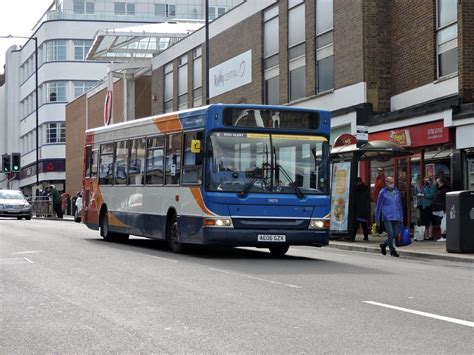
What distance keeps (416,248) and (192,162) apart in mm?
6468

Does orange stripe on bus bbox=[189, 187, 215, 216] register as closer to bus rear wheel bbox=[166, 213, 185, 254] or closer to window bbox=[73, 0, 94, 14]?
bus rear wheel bbox=[166, 213, 185, 254]

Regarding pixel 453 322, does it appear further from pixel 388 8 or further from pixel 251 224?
pixel 388 8

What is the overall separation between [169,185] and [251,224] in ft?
7.76

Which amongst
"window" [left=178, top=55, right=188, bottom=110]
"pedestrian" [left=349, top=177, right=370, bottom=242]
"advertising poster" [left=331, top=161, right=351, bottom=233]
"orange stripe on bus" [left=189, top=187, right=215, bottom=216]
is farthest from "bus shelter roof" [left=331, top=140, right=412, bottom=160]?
"window" [left=178, top=55, right=188, bottom=110]

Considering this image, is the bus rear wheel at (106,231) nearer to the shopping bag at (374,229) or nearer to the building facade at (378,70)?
the shopping bag at (374,229)

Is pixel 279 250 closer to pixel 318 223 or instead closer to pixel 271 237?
pixel 318 223

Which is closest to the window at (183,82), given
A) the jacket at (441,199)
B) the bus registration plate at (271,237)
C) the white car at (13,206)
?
the white car at (13,206)

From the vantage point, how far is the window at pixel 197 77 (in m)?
42.5

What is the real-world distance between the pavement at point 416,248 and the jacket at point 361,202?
0.75 metres

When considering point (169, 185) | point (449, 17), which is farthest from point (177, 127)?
point (449, 17)

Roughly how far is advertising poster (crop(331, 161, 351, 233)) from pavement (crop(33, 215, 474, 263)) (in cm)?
49

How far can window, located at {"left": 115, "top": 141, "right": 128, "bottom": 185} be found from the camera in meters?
19.8

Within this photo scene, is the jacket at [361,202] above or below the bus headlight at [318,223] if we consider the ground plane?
above

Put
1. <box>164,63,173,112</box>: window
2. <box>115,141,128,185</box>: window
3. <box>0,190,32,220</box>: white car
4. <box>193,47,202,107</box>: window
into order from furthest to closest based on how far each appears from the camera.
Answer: <box>164,63,173,112</box>: window → <box>193,47,202,107</box>: window → <box>0,190,32,220</box>: white car → <box>115,141,128,185</box>: window
